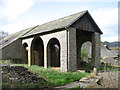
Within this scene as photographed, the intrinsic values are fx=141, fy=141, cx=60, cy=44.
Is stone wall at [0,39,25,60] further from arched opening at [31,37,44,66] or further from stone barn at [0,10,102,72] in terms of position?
arched opening at [31,37,44,66]

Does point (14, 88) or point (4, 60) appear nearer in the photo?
point (14, 88)

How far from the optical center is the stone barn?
14.2 metres

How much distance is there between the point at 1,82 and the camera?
7.61m

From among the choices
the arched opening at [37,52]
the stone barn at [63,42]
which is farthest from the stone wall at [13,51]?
the arched opening at [37,52]

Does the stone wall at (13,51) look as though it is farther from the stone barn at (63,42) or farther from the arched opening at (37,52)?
the arched opening at (37,52)

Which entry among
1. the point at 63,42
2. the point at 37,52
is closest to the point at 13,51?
the point at 37,52

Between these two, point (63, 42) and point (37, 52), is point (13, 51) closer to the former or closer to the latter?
point (37, 52)

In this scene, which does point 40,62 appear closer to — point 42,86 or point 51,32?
point 51,32

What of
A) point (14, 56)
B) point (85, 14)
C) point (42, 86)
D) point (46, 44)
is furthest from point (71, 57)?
point (14, 56)

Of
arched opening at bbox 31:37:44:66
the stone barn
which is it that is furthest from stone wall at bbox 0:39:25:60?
arched opening at bbox 31:37:44:66

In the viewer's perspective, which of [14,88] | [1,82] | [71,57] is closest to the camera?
[14,88]

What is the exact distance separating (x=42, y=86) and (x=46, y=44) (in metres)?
8.88

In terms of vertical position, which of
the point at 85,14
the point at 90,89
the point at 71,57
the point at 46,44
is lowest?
the point at 90,89

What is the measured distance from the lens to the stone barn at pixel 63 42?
14.2m
